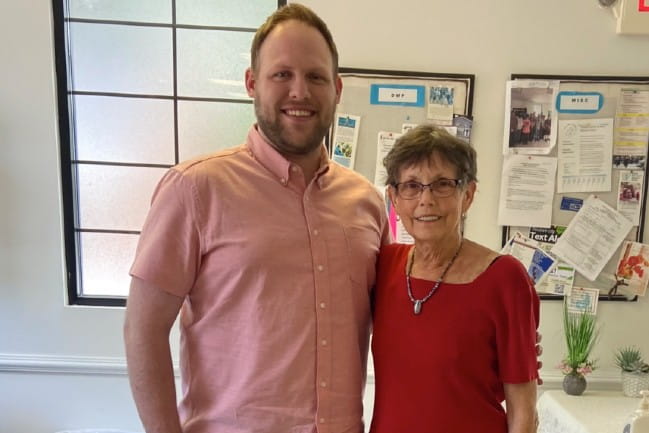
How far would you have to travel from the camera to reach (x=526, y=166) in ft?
6.65

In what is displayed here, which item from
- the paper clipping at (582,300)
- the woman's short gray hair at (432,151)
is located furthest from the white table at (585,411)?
the woman's short gray hair at (432,151)

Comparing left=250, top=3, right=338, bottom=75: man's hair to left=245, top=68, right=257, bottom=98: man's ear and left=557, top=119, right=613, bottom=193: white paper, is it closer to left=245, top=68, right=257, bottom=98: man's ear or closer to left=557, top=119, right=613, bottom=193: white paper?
left=245, top=68, right=257, bottom=98: man's ear

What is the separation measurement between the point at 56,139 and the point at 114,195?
12.5 inches

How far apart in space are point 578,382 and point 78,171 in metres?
2.25

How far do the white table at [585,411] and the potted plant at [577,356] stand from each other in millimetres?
47

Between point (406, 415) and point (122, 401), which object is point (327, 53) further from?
point (122, 401)

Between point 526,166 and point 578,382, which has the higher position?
point 526,166

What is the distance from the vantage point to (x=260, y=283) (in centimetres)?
103

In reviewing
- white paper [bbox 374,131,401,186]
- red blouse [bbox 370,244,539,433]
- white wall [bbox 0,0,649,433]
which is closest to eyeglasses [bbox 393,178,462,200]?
red blouse [bbox 370,244,539,433]

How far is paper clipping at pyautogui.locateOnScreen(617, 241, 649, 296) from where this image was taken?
2.07m

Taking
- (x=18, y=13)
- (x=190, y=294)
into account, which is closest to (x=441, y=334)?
(x=190, y=294)

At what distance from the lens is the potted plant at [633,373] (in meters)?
1.97

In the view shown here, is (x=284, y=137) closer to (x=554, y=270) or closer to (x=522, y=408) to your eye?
(x=522, y=408)

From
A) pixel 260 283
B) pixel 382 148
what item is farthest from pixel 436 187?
pixel 382 148
